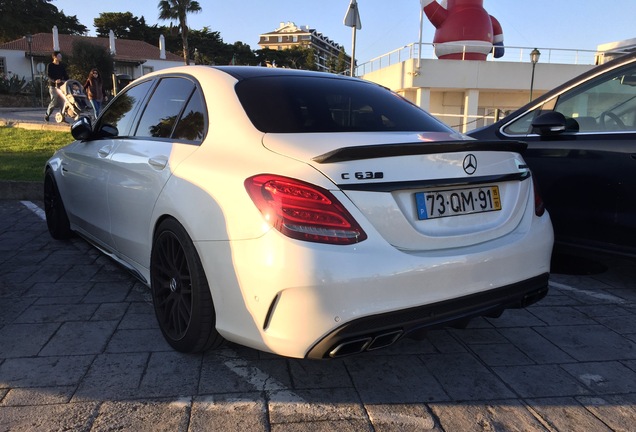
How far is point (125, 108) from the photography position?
3.80 meters

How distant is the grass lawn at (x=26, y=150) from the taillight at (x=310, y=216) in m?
6.18

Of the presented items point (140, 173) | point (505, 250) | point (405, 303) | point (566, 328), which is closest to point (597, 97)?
point (566, 328)

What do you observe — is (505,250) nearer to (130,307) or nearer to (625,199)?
(625,199)

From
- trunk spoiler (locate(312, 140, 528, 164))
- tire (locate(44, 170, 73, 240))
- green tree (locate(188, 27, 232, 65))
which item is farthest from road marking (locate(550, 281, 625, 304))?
green tree (locate(188, 27, 232, 65))

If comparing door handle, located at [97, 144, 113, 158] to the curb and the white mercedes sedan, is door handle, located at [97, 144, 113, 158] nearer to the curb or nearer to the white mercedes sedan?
the white mercedes sedan

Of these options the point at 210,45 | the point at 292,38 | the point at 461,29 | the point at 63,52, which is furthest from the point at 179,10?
the point at 292,38

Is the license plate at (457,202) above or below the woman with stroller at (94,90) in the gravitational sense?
below

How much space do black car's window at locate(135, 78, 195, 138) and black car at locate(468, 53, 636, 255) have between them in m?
2.56

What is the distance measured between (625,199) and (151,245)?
10.1ft

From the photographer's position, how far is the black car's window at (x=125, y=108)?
357cm

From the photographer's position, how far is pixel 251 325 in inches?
83.4

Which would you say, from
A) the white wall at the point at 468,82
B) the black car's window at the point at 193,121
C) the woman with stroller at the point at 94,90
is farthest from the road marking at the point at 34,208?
the white wall at the point at 468,82

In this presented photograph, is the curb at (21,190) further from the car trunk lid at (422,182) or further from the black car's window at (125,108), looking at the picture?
the car trunk lid at (422,182)

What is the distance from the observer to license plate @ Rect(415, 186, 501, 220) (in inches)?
85.0
